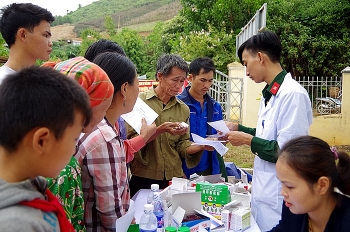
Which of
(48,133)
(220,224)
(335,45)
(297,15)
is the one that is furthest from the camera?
(297,15)

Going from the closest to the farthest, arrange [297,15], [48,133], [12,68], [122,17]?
[48,133] → [12,68] → [297,15] → [122,17]

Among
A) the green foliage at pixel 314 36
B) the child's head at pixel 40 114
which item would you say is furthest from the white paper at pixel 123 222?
the green foliage at pixel 314 36

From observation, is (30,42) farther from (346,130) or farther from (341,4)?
(341,4)

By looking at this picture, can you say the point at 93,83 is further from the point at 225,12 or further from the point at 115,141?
the point at 225,12

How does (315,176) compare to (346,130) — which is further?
(346,130)

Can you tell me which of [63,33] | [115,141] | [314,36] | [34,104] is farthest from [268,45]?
[63,33]

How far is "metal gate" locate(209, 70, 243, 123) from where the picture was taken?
10.5 metres

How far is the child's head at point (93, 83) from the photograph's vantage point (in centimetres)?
141

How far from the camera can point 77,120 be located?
967 millimetres

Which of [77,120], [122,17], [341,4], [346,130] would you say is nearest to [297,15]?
[341,4]

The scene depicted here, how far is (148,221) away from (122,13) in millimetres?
72577

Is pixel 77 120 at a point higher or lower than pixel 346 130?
higher

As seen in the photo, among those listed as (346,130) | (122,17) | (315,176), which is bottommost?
(346,130)

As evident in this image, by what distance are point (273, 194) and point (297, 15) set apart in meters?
12.5
